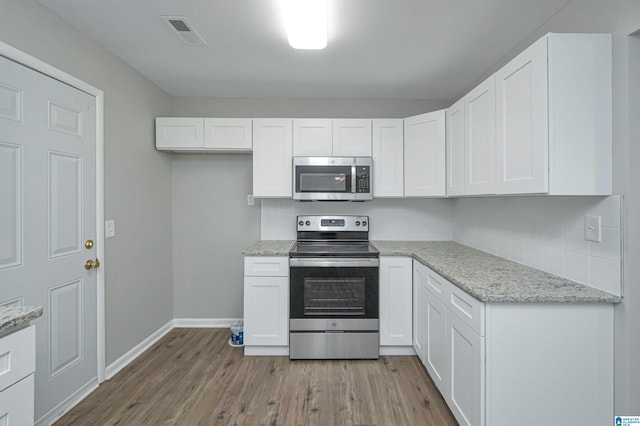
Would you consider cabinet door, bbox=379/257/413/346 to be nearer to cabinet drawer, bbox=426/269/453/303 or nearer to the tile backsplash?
cabinet drawer, bbox=426/269/453/303

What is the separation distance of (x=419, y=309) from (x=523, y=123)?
1589 millimetres

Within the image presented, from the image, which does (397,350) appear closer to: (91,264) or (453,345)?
(453,345)

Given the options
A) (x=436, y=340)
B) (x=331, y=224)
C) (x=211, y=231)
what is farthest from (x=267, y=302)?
(x=436, y=340)

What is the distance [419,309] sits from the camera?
2582 mm

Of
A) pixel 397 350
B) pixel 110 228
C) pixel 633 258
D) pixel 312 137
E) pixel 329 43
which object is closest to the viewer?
pixel 633 258

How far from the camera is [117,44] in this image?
2291 millimetres

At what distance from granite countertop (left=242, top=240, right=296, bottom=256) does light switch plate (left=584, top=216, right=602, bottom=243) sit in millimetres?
1988

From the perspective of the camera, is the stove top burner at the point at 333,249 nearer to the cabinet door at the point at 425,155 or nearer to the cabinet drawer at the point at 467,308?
the cabinet door at the point at 425,155

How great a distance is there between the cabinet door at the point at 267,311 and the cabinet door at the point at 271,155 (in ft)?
2.77

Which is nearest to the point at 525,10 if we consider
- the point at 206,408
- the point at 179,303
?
the point at 206,408

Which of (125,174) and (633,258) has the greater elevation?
(125,174)

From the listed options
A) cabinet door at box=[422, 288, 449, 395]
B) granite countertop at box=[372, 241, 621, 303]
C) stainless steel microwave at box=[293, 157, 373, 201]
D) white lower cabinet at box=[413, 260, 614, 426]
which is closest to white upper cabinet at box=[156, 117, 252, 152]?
stainless steel microwave at box=[293, 157, 373, 201]

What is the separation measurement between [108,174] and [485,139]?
8.79 ft

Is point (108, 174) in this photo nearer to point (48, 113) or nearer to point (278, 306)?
point (48, 113)
